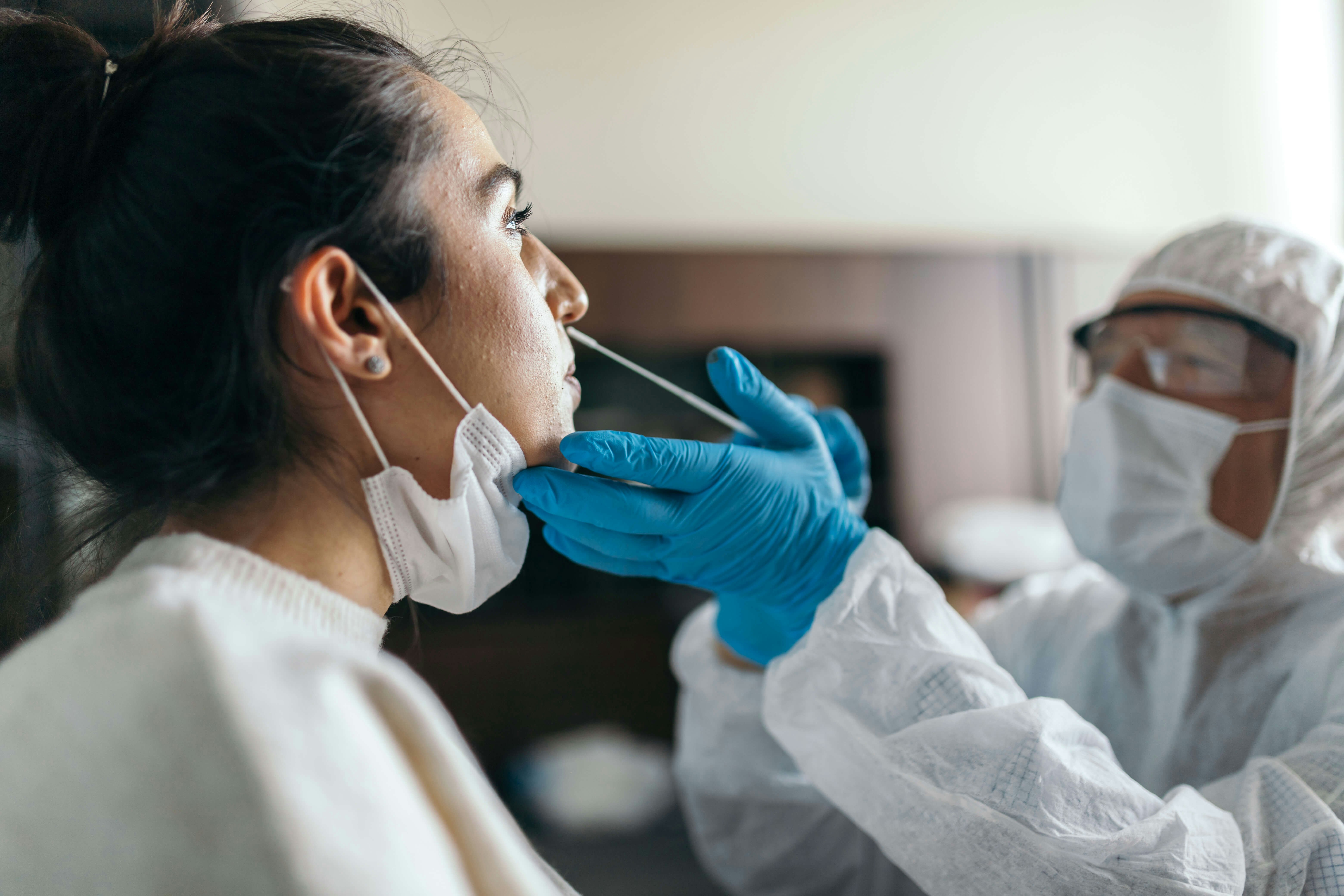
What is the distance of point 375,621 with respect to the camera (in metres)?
0.75

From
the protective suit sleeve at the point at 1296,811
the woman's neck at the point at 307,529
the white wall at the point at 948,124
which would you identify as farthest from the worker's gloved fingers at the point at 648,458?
the white wall at the point at 948,124

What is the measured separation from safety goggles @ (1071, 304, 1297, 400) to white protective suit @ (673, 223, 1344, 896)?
0.02 meters

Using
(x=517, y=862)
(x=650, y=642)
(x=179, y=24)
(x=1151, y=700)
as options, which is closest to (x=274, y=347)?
(x=179, y=24)

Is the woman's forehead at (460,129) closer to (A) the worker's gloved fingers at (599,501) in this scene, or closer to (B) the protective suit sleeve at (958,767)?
(A) the worker's gloved fingers at (599,501)

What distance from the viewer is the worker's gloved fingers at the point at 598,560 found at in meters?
0.93

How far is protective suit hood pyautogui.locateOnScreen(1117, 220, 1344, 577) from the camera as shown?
3.72 feet

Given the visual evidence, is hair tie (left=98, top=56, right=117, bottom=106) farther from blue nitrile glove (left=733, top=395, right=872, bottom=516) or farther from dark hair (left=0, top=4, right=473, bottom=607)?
blue nitrile glove (left=733, top=395, right=872, bottom=516)

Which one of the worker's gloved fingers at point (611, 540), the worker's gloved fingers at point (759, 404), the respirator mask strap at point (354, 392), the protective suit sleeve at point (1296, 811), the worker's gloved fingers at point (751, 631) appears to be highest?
the respirator mask strap at point (354, 392)

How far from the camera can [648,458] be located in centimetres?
83

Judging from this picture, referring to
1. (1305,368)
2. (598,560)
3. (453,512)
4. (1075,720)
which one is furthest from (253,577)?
(1305,368)

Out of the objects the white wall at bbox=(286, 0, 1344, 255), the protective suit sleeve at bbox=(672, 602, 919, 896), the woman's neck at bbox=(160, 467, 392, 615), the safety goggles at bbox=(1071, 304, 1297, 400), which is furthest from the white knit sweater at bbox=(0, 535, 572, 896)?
the white wall at bbox=(286, 0, 1344, 255)

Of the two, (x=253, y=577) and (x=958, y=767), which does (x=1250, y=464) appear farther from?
(x=253, y=577)

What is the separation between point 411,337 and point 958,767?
67 centimetres

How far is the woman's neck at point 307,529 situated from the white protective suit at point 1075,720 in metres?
0.47
